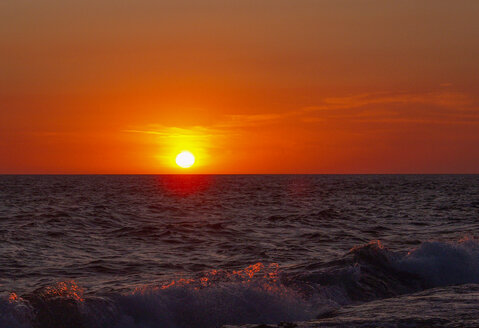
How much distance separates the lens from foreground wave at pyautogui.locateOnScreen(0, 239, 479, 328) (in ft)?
25.5

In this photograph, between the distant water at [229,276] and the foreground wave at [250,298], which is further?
the distant water at [229,276]

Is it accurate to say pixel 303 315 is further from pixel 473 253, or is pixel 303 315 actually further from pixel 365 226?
pixel 365 226

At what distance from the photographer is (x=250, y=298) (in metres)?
8.77

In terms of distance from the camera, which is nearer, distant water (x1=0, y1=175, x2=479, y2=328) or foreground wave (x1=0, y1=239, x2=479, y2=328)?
foreground wave (x1=0, y1=239, x2=479, y2=328)

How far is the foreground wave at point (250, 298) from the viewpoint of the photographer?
25.5ft

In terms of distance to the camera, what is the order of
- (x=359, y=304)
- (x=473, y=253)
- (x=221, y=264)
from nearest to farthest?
1. (x=359, y=304)
2. (x=473, y=253)
3. (x=221, y=264)

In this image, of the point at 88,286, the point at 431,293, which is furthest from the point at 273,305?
the point at 88,286

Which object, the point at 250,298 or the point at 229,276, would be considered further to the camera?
the point at 229,276

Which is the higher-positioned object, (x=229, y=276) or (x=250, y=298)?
(x=229, y=276)

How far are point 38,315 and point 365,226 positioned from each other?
18.5m

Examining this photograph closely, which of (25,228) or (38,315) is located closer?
(38,315)

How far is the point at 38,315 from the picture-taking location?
7582 mm

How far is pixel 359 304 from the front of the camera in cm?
902

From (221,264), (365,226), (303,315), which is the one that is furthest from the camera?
(365,226)
